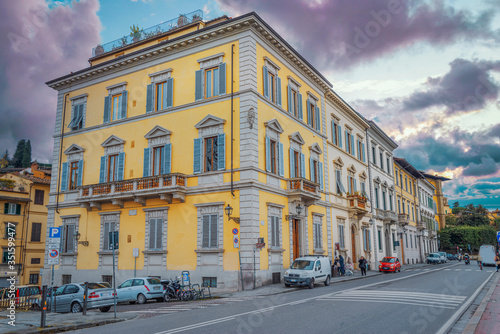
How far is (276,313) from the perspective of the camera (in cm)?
1289

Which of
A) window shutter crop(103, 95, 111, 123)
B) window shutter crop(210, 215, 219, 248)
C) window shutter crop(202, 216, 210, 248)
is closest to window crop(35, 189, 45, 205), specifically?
window shutter crop(103, 95, 111, 123)

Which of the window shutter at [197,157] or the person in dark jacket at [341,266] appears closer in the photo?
the window shutter at [197,157]

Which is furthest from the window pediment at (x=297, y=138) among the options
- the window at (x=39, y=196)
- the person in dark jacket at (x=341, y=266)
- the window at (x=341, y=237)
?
the window at (x=39, y=196)

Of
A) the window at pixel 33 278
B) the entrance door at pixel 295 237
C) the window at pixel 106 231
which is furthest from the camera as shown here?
the window at pixel 33 278

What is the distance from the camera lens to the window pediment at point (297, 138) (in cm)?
2816

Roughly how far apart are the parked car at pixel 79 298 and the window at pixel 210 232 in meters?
6.91

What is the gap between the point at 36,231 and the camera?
43812 millimetres

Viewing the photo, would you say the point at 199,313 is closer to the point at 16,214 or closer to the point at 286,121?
the point at 286,121

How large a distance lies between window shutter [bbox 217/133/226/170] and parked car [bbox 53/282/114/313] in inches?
370

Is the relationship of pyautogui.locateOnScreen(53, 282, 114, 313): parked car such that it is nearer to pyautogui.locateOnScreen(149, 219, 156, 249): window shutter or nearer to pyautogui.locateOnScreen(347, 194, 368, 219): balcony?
pyautogui.locateOnScreen(149, 219, 156, 249): window shutter

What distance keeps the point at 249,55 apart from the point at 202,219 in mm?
10028

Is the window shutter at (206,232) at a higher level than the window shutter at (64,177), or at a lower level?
lower

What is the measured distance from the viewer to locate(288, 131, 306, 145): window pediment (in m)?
28.2

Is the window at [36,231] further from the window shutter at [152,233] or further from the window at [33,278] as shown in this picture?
the window shutter at [152,233]
